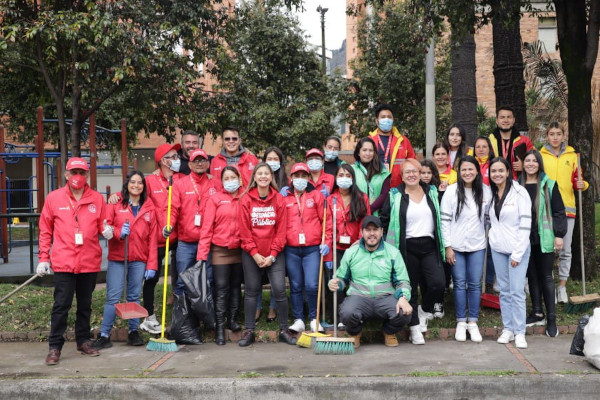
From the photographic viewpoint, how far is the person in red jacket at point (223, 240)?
23.7ft

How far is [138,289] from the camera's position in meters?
7.30

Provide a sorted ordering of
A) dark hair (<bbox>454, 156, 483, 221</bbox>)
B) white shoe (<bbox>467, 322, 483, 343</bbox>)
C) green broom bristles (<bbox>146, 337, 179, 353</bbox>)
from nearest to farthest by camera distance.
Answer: green broom bristles (<bbox>146, 337, 179, 353</bbox>)
white shoe (<bbox>467, 322, 483, 343</bbox>)
dark hair (<bbox>454, 156, 483, 221</bbox>)

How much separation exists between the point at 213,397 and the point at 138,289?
6.81 feet

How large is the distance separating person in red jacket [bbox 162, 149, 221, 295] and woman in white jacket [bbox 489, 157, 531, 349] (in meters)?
3.19

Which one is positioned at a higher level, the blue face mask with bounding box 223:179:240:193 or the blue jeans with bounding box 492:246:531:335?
the blue face mask with bounding box 223:179:240:193

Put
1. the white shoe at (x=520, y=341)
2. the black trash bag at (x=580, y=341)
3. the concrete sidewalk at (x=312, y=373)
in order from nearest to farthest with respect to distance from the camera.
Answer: the concrete sidewalk at (x=312, y=373)
the black trash bag at (x=580, y=341)
the white shoe at (x=520, y=341)

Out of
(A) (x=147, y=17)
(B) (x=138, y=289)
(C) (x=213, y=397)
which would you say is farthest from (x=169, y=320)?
(A) (x=147, y=17)

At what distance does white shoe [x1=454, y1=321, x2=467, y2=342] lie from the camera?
23.2 ft

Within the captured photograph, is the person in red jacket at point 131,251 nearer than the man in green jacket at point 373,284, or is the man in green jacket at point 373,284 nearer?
the man in green jacket at point 373,284

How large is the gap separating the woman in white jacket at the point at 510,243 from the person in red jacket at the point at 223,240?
285 centimetres

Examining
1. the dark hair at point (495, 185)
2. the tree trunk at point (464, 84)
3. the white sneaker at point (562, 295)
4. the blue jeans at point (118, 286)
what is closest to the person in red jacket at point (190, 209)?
the blue jeans at point (118, 286)

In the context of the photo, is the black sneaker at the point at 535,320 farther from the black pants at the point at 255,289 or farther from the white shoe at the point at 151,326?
the white shoe at the point at 151,326

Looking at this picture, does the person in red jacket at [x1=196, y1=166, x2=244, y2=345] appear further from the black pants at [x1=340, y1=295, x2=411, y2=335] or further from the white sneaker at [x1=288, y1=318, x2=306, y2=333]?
the black pants at [x1=340, y1=295, x2=411, y2=335]

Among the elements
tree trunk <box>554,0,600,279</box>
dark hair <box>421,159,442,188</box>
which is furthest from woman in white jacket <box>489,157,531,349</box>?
tree trunk <box>554,0,600,279</box>
